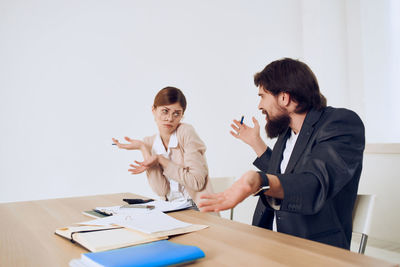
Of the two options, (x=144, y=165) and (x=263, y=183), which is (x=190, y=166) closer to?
(x=144, y=165)

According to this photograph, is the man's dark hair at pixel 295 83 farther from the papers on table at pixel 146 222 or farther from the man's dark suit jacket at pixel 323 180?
the papers on table at pixel 146 222

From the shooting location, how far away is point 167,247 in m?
0.79

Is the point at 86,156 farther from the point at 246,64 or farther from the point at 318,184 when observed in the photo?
the point at 318,184

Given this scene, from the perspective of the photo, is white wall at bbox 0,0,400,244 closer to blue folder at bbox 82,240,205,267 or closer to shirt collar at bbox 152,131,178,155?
shirt collar at bbox 152,131,178,155

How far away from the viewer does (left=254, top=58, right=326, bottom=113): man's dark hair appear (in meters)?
1.44

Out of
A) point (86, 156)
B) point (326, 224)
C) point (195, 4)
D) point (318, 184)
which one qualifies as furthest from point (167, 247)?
point (195, 4)

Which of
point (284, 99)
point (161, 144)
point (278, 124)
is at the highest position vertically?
point (284, 99)

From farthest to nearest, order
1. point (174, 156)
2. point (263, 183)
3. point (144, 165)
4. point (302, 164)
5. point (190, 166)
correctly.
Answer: point (174, 156)
point (190, 166)
point (144, 165)
point (302, 164)
point (263, 183)

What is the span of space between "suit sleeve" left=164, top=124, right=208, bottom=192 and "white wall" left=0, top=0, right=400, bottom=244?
1191mm

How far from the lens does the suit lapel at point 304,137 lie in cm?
136

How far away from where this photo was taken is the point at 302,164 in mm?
1231

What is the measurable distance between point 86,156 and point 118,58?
0.97m

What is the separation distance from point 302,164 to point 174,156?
108 centimetres

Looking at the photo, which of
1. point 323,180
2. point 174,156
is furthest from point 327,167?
point 174,156
